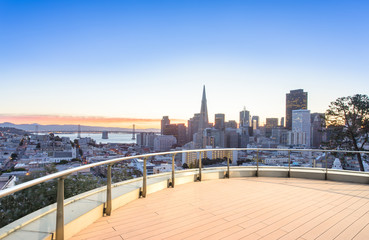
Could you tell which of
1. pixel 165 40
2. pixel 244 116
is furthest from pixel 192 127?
pixel 165 40

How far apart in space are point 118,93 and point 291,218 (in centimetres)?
2328

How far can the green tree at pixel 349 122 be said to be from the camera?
13.6 meters

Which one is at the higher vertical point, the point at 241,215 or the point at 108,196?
the point at 108,196

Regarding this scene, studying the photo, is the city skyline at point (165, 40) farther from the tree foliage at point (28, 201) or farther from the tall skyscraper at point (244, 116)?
the tall skyscraper at point (244, 116)

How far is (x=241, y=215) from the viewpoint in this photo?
3.41 metres

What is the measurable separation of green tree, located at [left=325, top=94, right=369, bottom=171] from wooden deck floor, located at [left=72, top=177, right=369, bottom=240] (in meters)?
10.6

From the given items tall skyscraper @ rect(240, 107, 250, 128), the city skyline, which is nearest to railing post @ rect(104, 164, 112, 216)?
the city skyline

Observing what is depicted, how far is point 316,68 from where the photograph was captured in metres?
14.6

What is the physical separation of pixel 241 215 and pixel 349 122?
586 inches

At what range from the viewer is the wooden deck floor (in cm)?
269

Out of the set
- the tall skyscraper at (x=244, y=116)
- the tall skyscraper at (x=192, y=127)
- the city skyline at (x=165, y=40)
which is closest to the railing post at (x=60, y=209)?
the city skyline at (x=165, y=40)

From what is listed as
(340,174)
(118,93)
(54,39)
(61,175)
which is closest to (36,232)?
(61,175)

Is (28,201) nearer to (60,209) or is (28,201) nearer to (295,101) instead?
(60,209)

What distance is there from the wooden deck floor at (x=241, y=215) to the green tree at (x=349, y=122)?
34.7ft
